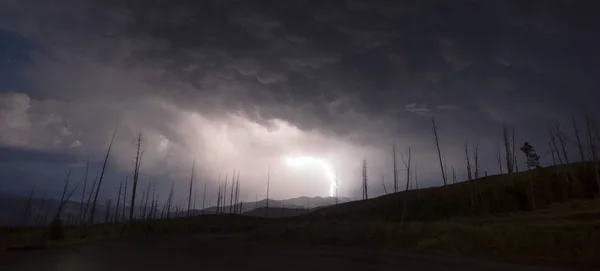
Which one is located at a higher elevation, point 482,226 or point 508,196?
point 508,196

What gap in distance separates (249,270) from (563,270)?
60.8 feet

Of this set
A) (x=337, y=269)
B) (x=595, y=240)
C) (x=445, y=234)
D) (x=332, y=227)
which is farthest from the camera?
(x=332, y=227)

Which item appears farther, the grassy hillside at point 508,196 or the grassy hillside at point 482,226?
the grassy hillside at point 508,196

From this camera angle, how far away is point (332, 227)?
194 ft

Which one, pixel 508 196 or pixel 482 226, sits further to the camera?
pixel 508 196

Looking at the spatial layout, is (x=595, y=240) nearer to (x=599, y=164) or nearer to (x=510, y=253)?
(x=510, y=253)

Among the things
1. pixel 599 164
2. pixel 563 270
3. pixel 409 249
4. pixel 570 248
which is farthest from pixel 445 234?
pixel 599 164

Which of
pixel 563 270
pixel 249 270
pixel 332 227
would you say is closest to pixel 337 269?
pixel 249 270

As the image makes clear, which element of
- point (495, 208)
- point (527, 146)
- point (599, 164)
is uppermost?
point (527, 146)

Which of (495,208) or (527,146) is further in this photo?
(527,146)

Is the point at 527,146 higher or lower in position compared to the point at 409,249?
higher

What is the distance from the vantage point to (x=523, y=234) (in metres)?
32.4

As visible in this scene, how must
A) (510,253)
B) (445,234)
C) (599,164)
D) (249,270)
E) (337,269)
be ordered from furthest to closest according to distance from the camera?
(599,164) < (445,234) < (510,253) < (337,269) < (249,270)

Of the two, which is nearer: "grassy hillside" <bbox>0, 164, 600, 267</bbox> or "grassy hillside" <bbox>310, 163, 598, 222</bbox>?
"grassy hillside" <bbox>0, 164, 600, 267</bbox>
